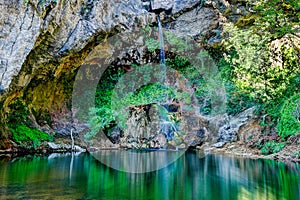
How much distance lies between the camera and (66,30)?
912 cm

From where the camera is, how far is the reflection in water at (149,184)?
3764 millimetres

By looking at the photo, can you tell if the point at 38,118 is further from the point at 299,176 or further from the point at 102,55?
the point at 299,176

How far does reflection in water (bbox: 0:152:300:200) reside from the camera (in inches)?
148

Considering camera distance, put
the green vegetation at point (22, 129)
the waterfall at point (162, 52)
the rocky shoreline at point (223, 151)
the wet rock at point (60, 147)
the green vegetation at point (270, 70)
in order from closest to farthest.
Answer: the rocky shoreline at point (223, 151) → the green vegetation at point (270, 70) → the green vegetation at point (22, 129) → the wet rock at point (60, 147) → the waterfall at point (162, 52)

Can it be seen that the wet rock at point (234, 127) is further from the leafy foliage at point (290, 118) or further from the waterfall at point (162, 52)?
the waterfall at point (162, 52)

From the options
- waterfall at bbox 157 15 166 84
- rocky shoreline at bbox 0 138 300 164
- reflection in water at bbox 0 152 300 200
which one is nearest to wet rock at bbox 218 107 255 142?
rocky shoreline at bbox 0 138 300 164

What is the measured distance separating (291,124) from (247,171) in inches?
159

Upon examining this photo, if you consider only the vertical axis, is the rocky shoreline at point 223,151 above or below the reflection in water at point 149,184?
above

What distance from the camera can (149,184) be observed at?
4590mm

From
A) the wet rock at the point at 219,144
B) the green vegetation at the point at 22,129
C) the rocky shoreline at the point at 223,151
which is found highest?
the green vegetation at the point at 22,129

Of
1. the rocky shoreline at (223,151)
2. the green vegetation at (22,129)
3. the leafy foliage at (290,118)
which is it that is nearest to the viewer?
the rocky shoreline at (223,151)

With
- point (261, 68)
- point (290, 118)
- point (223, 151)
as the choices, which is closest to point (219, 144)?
point (223, 151)

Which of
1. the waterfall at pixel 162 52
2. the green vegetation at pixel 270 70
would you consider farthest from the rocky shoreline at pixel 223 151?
the waterfall at pixel 162 52

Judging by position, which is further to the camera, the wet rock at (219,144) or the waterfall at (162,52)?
the waterfall at (162,52)
